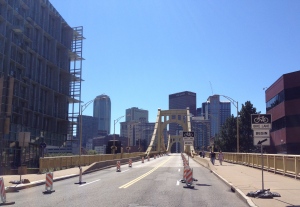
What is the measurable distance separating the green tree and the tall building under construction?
107ft

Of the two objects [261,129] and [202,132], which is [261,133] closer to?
[261,129]

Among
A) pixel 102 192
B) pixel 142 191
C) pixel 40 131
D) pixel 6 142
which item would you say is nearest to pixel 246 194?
pixel 142 191

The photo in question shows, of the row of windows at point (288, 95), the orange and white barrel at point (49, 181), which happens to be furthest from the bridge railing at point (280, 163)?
the row of windows at point (288, 95)

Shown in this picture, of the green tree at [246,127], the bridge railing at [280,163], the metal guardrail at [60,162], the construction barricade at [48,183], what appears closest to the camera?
the construction barricade at [48,183]

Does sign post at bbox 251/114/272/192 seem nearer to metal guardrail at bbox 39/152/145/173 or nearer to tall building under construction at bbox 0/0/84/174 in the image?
metal guardrail at bbox 39/152/145/173

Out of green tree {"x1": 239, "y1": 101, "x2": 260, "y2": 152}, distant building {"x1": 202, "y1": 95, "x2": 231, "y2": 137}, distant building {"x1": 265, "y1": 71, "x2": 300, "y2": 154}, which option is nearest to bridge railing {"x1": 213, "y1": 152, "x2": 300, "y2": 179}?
distant building {"x1": 265, "y1": 71, "x2": 300, "y2": 154}

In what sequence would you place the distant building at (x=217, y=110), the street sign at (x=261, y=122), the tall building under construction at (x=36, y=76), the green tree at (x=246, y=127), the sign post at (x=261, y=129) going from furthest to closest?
the distant building at (x=217, y=110)
the green tree at (x=246, y=127)
the tall building under construction at (x=36, y=76)
the street sign at (x=261, y=122)
the sign post at (x=261, y=129)

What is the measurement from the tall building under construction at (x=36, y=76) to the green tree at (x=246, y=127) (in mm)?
32625

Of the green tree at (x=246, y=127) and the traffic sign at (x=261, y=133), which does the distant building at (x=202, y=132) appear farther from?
the traffic sign at (x=261, y=133)

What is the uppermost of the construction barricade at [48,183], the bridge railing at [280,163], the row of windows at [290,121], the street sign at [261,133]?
the row of windows at [290,121]

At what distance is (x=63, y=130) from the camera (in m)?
71.8

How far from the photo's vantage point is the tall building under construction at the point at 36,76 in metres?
50.2

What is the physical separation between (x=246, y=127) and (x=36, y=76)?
38045 millimetres

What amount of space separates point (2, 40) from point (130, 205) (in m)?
43.9
